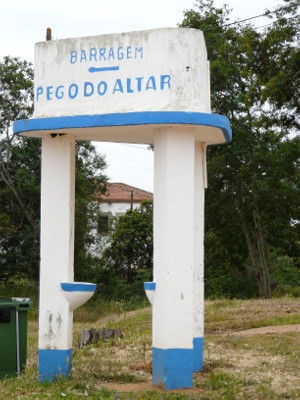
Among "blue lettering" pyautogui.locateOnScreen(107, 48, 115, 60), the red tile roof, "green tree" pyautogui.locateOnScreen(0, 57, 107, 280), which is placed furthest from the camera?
the red tile roof

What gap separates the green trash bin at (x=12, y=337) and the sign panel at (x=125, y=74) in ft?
7.18

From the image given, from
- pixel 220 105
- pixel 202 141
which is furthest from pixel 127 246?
pixel 202 141

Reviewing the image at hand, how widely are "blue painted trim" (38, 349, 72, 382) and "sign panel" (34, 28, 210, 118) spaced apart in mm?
2596

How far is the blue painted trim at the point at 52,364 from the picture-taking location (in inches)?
343

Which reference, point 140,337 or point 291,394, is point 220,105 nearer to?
point 140,337

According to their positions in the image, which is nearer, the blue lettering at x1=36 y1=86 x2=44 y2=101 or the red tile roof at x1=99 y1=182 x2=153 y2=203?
the blue lettering at x1=36 y1=86 x2=44 y2=101

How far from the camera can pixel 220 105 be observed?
2661 centimetres

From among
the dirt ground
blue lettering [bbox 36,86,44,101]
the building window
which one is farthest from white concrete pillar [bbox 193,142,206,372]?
the building window

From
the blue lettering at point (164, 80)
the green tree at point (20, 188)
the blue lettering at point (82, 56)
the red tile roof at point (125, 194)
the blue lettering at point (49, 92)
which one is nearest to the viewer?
the blue lettering at point (164, 80)

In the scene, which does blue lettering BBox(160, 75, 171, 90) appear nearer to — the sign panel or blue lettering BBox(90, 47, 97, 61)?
the sign panel

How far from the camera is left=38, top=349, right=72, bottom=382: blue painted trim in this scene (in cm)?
870

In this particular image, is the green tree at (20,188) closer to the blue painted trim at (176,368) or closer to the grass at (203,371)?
the grass at (203,371)

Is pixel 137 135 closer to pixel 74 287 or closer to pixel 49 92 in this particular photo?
pixel 49 92

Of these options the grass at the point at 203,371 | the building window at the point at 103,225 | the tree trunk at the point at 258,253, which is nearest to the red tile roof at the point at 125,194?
the building window at the point at 103,225
